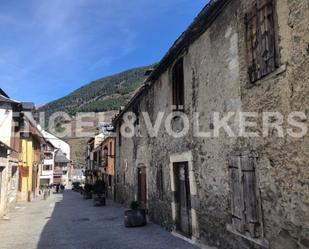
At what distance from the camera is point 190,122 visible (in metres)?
8.56

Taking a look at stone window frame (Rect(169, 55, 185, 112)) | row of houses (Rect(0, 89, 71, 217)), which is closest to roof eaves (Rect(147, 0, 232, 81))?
stone window frame (Rect(169, 55, 185, 112))

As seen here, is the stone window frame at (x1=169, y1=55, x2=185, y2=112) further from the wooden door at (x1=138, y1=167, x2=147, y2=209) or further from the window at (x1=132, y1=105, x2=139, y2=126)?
the window at (x1=132, y1=105, x2=139, y2=126)

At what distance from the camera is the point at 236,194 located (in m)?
6.14

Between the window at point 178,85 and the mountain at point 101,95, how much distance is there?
104962mm

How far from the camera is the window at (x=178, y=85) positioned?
31.0ft

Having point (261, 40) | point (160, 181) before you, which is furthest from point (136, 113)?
point (261, 40)

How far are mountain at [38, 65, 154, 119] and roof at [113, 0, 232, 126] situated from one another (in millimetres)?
104420

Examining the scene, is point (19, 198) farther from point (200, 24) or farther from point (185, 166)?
point (200, 24)

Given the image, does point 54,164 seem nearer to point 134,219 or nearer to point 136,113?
point 136,113

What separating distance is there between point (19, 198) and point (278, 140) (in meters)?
24.5

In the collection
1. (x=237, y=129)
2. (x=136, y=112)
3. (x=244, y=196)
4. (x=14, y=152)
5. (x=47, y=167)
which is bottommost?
(x=244, y=196)

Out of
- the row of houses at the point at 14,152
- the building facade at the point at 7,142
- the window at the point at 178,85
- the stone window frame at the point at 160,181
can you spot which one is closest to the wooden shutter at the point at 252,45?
the window at the point at 178,85

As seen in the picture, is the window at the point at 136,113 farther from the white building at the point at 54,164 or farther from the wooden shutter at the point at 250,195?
the white building at the point at 54,164

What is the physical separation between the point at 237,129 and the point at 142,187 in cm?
896
